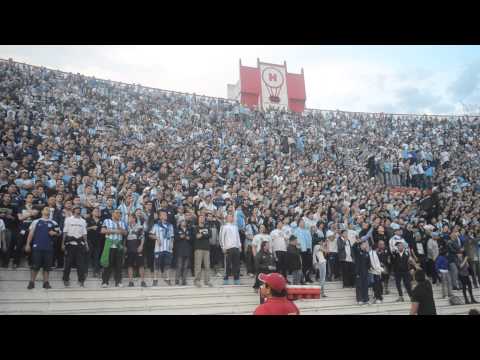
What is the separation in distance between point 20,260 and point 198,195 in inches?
129

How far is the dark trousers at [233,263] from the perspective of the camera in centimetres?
653

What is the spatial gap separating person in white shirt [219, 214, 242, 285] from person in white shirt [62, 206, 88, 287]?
6.92 feet

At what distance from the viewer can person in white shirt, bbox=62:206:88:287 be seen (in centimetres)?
548

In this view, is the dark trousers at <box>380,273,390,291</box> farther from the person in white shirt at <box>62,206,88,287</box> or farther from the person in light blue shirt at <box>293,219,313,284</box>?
the person in white shirt at <box>62,206,88,287</box>

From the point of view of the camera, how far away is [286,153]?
1299 centimetres

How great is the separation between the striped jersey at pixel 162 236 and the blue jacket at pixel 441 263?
204 inches

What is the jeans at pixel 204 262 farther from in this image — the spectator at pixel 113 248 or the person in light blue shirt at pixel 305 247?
the person in light blue shirt at pixel 305 247

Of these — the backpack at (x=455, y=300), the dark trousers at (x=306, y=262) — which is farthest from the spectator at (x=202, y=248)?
the backpack at (x=455, y=300)

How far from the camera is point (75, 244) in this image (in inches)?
218

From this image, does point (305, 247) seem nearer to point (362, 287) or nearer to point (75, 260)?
point (362, 287)

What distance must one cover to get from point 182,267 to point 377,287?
3.36 meters

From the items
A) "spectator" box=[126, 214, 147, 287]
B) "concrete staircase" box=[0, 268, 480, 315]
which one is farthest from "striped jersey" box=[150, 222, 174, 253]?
"concrete staircase" box=[0, 268, 480, 315]

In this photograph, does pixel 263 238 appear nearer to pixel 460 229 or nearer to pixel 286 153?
pixel 460 229
